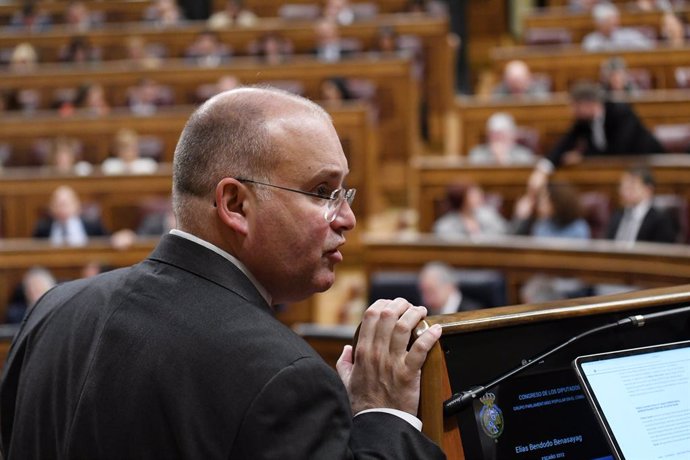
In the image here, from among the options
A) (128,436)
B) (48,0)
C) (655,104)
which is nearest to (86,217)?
(655,104)

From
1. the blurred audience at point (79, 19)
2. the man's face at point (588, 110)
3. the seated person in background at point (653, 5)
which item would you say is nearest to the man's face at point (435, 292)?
the man's face at point (588, 110)

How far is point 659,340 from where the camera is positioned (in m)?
1.29

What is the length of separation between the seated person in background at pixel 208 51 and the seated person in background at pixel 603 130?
126 inches

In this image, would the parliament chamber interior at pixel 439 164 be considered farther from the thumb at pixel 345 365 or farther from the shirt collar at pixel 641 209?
the thumb at pixel 345 365

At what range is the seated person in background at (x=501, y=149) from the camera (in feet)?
18.0

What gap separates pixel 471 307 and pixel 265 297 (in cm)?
288

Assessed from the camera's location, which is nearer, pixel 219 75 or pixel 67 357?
pixel 67 357

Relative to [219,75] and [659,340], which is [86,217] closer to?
[219,75]

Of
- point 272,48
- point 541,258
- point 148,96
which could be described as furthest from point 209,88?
point 541,258

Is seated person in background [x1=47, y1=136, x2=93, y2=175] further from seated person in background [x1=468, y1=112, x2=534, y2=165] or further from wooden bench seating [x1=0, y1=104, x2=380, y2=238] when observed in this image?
seated person in background [x1=468, y1=112, x2=534, y2=165]

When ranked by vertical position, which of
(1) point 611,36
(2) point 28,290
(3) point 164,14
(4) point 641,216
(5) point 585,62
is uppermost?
(3) point 164,14

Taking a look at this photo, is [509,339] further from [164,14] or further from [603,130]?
[164,14]

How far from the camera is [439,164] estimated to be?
5234 millimetres

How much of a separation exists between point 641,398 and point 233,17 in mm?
7814
